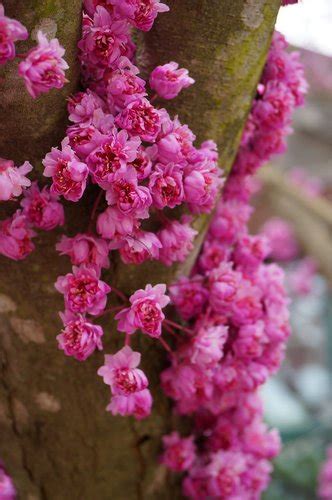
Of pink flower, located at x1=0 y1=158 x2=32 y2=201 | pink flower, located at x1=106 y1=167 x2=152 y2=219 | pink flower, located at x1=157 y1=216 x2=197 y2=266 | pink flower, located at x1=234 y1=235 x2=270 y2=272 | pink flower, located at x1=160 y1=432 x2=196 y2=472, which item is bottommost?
pink flower, located at x1=160 y1=432 x2=196 y2=472

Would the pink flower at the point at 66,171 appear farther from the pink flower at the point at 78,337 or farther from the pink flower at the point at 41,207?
the pink flower at the point at 78,337

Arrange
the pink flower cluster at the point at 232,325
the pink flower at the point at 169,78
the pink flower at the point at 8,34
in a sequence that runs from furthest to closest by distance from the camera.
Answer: the pink flower cluster at the point at 232,325 → the pink flower at the point at 169,78 → the pink flower at the point at 8,34

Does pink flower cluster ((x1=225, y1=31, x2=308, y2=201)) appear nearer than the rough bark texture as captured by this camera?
No

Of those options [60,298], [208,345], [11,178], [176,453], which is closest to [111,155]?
[11,178]

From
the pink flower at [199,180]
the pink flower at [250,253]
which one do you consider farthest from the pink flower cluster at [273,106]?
the pink flower at [199,180]

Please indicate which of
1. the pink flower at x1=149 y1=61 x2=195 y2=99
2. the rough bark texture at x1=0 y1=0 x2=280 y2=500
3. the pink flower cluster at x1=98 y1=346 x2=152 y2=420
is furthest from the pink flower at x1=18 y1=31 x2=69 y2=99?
the pink flower cluster at x1=98 y1=346 x2=152 y2=420

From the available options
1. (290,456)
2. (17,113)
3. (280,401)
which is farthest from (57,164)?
(280,401)

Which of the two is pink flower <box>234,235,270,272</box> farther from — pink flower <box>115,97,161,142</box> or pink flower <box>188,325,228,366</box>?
pink flower <box>115,97,161,142</box>
